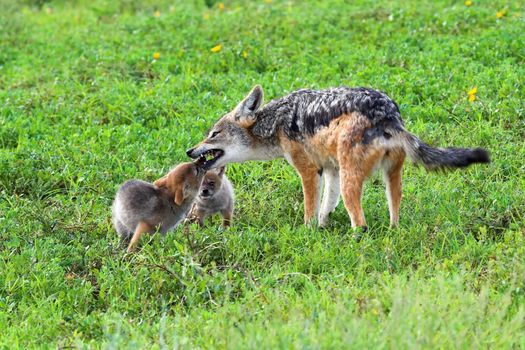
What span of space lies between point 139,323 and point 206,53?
6757mm

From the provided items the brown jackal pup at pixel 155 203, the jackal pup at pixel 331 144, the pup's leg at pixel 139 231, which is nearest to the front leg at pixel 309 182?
the jackal pup at pixel 331 144

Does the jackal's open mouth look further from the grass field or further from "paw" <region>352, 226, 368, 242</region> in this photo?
"paw" <region>352, 226, 368, 242</region>

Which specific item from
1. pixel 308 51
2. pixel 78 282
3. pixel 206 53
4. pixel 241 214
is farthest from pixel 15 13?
pixel 78 282

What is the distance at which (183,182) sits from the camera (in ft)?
26.7

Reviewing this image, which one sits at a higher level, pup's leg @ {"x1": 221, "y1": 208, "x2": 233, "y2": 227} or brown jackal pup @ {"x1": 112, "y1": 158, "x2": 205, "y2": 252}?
brown jackal pup @ {"x1": 112, "y1": 158, "x2": 205, "y2": 252}

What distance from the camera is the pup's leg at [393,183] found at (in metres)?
7.91

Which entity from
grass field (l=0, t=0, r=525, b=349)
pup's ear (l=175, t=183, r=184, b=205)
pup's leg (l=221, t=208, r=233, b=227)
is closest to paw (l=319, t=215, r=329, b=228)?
grass field (l=0, t=0, r=525, b=349)

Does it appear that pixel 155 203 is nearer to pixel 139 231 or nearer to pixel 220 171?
pixel 139 231

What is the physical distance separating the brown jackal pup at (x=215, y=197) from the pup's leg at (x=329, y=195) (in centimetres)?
82

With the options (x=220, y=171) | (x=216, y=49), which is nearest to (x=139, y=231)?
(x=220, y=171)

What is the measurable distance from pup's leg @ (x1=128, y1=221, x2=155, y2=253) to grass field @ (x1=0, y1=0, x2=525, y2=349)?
0.43ft

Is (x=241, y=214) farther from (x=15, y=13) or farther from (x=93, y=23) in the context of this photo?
(x=15, y=13)

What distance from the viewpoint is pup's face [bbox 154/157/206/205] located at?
26.5ft

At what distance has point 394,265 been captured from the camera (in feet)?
23.7
